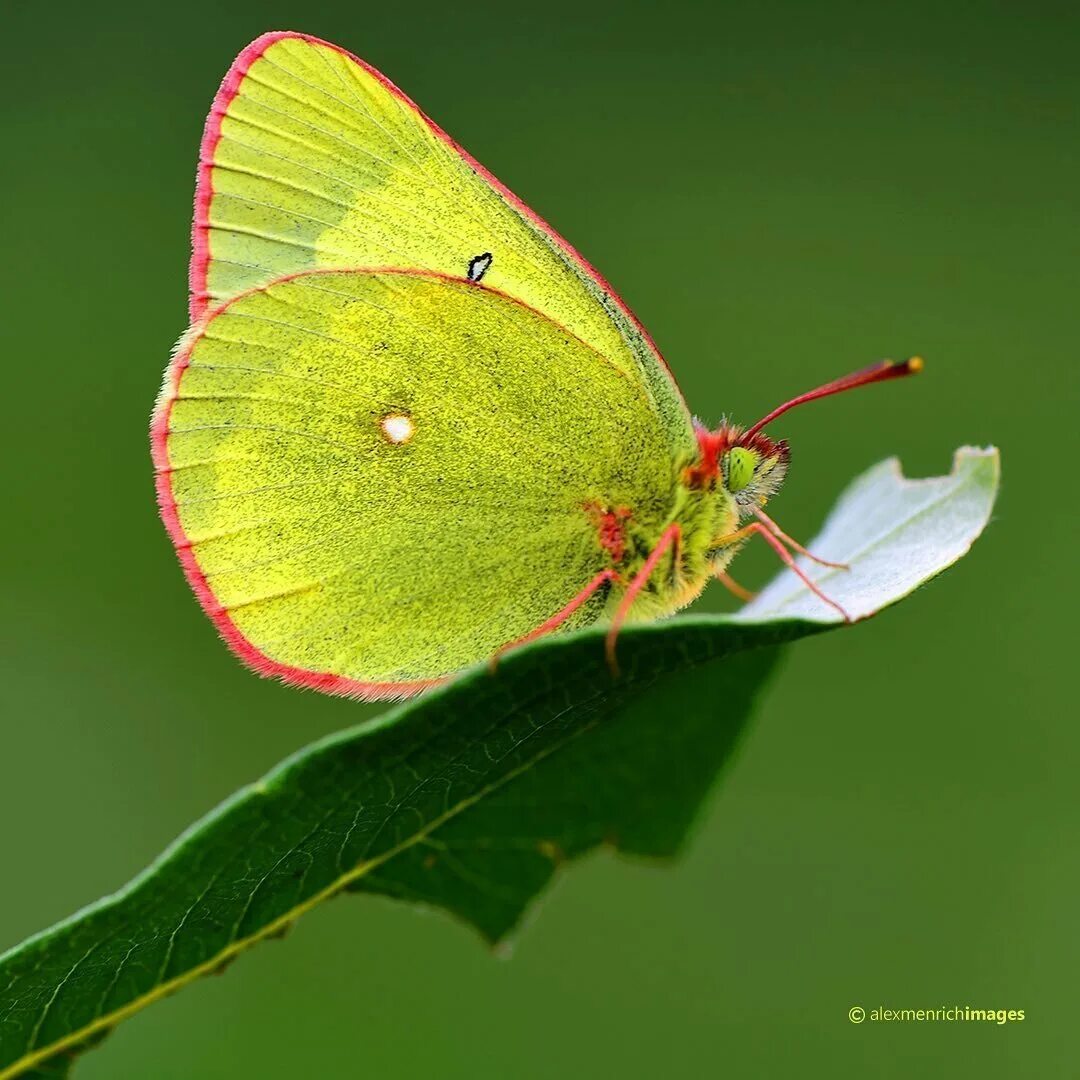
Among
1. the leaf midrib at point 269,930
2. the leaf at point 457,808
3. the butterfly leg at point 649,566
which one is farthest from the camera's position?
the butterfly leg at point 649,566

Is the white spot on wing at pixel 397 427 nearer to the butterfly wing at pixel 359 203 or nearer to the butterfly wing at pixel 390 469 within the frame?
the butterfly wing at pixel 390 469

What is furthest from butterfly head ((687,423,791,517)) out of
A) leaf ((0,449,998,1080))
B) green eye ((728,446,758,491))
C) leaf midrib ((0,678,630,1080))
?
leaf midrib ((0,678,630,1080))

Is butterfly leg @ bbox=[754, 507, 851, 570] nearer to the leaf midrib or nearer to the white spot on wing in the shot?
the white spot on wing

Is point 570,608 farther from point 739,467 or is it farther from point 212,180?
point 212,180

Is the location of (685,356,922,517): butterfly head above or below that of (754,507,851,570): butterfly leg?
above

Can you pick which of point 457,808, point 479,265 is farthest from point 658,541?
point 457,808

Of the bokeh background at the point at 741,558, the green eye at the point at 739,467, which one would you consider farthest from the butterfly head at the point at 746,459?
the bokeh background at the point at 741,558

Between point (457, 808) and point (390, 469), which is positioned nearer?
point (457, 808)
